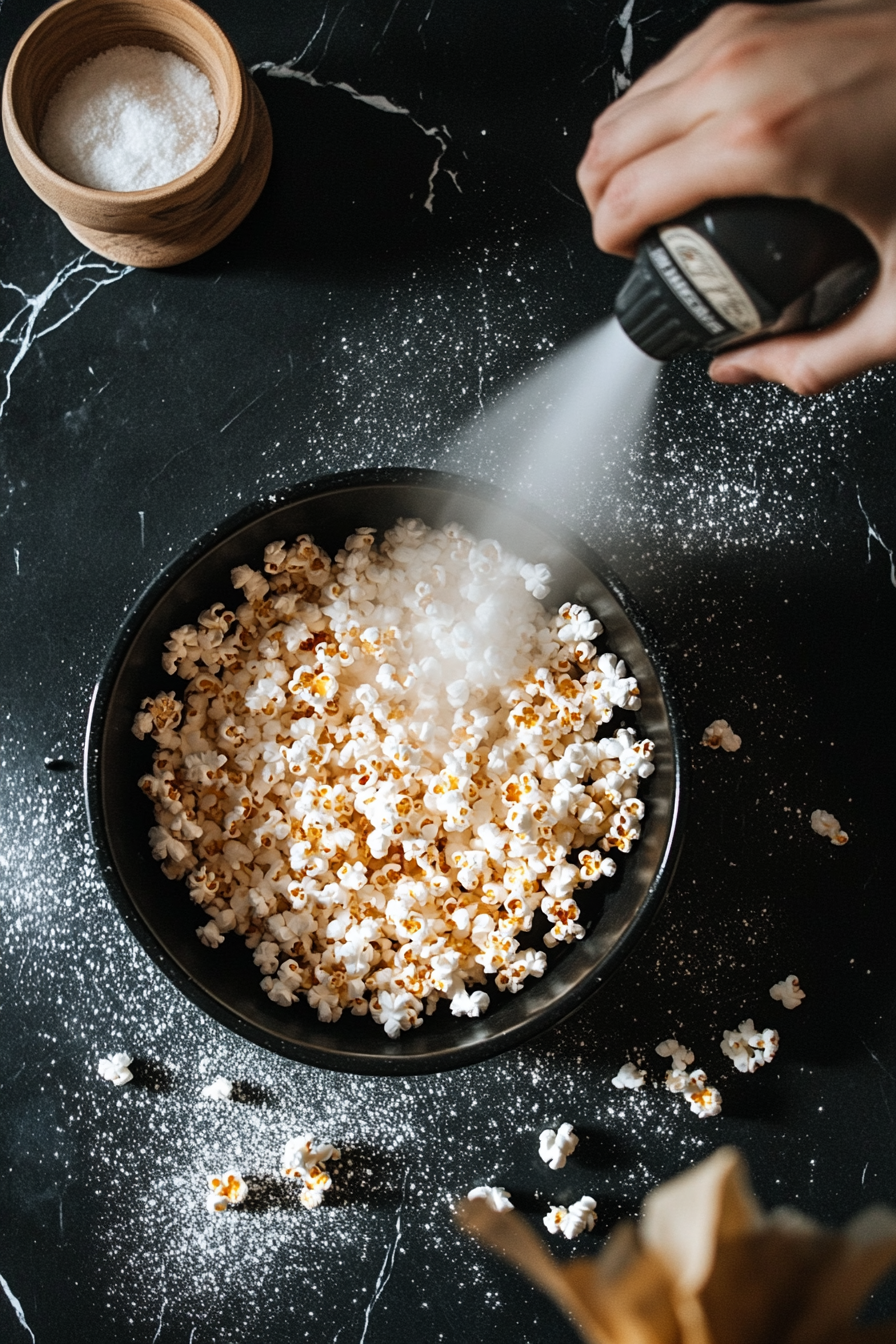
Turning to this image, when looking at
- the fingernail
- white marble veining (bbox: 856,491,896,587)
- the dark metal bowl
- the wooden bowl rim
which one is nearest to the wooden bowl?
the wooden bowl rim

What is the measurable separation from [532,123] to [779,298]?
22.7 inches

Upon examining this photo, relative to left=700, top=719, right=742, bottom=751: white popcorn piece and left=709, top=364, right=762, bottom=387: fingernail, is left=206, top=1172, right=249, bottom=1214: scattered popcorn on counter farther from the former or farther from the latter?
left=709, top=364, right=762, bottom=387: fingernail

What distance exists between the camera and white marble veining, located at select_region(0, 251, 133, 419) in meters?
1.18

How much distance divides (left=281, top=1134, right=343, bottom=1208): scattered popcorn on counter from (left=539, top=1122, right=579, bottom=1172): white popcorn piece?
21 centimetres

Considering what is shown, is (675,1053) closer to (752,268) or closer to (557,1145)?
(557,1145)

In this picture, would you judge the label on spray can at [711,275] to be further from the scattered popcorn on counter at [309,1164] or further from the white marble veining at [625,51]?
the scattered popcorn on counter at [309,1164]

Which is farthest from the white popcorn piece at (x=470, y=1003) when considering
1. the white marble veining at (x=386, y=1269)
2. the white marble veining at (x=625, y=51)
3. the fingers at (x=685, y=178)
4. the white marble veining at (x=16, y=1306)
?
the white marble veining at (x=625, y=51)

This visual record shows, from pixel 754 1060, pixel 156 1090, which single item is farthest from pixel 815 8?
pixel 156 1090

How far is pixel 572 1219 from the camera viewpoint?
1.09 metres

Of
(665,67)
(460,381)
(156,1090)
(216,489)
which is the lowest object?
Answer: (156,1090)

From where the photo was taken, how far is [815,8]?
30.7 inches

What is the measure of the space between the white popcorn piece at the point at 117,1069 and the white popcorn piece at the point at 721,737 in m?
0.70

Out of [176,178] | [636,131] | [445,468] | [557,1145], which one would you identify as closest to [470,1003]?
[557,1145]

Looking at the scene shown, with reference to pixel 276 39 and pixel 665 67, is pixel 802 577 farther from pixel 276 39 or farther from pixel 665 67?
pixel 276 39
